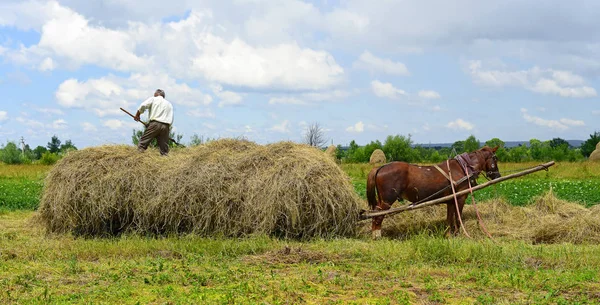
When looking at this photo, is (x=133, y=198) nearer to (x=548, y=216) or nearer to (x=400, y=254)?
(x=400, y=254)

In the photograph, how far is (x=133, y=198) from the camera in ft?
33.6

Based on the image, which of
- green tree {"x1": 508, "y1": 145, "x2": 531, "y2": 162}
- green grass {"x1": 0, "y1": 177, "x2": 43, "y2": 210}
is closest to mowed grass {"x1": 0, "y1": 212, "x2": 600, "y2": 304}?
green grass {"x1": 0, "y1": 177, "x2": 43, "y2": 210}

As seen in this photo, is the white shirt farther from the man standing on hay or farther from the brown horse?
the brown horse

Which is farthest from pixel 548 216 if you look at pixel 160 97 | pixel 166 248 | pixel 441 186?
pixel 160 97

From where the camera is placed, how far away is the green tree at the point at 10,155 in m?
46.5

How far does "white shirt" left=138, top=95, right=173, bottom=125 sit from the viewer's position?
462 inches

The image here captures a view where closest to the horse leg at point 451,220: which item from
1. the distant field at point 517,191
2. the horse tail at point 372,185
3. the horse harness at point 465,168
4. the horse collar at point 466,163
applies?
the horse harness at point 465,168

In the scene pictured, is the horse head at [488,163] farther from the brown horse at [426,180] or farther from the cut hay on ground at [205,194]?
the cut hay on ground at [205,194]

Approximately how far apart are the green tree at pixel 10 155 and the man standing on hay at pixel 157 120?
39870 millimetres

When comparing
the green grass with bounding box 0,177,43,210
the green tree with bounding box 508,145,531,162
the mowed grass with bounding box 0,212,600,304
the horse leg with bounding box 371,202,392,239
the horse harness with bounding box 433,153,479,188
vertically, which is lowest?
the mowed grass with bounding box 0,212,600,304

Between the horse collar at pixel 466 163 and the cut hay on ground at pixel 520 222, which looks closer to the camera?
the cut hay on ground at pixel 520 222

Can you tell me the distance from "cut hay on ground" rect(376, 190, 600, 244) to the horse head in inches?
40.8

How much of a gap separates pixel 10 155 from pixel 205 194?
4279cm

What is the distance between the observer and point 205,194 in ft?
32.8
